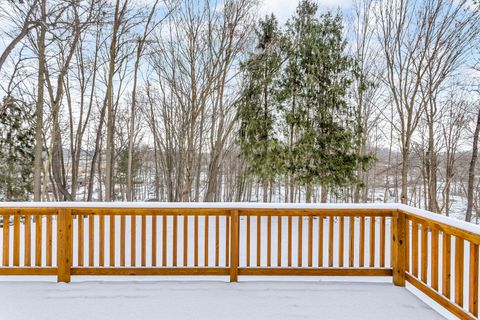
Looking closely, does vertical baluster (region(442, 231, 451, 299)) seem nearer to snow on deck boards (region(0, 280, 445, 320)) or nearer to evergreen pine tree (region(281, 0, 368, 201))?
snow on deck boards (region(0, 280, 445, 320))

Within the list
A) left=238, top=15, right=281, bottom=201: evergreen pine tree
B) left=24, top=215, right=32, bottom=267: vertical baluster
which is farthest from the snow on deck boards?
left=238, top=15, right=281, bottom=201: evergreen pine tree

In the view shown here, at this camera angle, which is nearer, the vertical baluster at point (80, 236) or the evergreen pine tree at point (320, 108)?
the vertical baluster at point (80, 236)

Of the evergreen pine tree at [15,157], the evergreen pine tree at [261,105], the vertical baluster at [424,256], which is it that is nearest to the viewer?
the vertical baluster at [424,256]

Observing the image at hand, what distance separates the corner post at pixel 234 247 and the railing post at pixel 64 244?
71.9 inches

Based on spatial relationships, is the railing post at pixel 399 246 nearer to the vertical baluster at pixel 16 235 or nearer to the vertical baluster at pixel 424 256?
the vertical baluster at pixel 424 256

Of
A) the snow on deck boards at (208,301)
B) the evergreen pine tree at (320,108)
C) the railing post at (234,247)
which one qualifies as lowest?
the snow on deck boards at (208,301)

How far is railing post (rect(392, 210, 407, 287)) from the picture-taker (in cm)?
352

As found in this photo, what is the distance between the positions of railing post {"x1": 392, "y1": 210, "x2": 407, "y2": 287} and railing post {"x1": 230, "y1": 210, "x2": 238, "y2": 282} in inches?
70.4

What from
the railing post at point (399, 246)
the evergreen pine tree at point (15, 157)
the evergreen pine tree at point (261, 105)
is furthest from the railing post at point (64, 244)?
the evergreen pine tree at point (15, 157)

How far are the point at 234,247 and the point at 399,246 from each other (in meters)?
1.86

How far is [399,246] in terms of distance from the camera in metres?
3.53

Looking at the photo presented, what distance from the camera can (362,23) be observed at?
36.4 feet

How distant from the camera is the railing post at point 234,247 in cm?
358

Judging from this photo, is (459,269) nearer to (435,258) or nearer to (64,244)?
(435,258)
